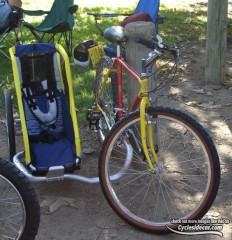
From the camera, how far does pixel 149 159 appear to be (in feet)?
10.0

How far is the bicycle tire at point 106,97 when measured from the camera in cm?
371

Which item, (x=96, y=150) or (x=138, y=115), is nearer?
(x=138, y=115)

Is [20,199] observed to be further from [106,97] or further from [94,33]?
[94,33]

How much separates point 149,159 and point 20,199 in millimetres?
860

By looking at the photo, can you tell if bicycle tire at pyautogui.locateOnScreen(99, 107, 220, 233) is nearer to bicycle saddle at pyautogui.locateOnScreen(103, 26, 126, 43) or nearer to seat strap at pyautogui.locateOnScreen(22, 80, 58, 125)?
seat strap at pyautogui.locateOnScreen(22, 80, 58, 125)

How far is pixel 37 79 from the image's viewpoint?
3.73 meters

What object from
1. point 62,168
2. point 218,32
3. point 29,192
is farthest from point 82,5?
point 29,192

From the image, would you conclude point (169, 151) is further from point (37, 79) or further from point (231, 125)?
point (37, 79)

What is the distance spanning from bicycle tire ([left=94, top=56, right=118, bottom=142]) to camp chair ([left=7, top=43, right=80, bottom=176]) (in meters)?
0.31

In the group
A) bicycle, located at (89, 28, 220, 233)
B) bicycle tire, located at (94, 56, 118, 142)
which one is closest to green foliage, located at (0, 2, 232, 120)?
bicycle tire, located at (94, 56, 118, 142)

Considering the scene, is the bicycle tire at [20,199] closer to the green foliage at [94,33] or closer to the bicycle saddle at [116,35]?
the bicycle saddle at [116,35]

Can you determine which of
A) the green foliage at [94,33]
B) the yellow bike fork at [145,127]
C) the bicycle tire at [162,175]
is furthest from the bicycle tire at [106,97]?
the green foliage at [94,33]

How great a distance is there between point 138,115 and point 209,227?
2.78 ft

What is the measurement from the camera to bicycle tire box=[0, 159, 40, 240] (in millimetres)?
2615
